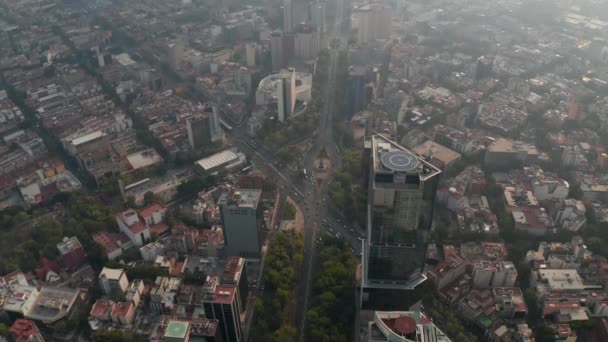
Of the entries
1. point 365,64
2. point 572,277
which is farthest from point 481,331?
point 365,64

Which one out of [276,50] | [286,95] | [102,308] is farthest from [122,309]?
[276,50]

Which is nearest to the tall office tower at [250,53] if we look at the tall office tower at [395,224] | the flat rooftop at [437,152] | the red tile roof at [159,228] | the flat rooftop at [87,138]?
the flat rooftop at [87,138]

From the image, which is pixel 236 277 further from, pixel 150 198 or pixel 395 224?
pixel 150 198

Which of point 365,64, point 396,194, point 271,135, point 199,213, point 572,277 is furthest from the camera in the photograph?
point 365,64

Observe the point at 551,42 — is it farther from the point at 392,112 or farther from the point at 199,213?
the point at 199,213

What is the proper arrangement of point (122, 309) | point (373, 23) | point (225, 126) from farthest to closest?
point (373, 23), point (225, 126), point (122, 309)

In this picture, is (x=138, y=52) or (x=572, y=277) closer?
(x=572, y=277)

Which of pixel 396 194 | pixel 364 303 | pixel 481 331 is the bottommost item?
pixel 481 331

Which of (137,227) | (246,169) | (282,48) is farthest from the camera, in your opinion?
(282,48)
